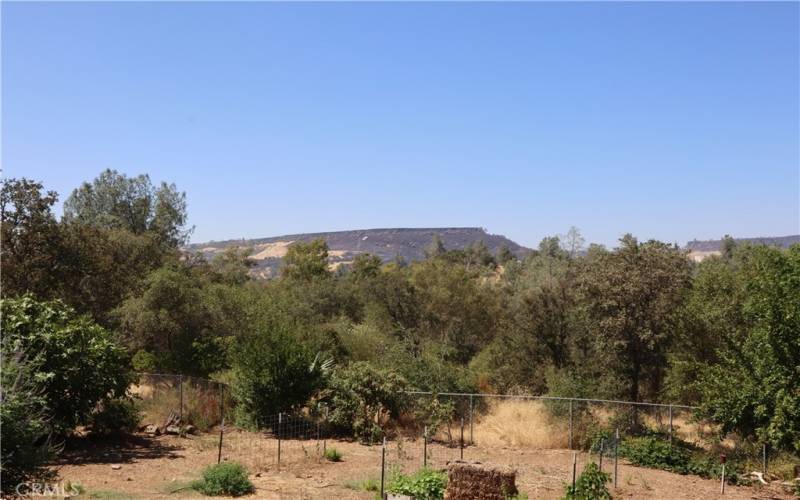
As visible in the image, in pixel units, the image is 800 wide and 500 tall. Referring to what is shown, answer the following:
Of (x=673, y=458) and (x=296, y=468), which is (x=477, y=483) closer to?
(x=296, y=468)

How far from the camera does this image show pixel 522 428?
2150cm

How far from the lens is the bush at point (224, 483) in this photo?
13312 millimetres

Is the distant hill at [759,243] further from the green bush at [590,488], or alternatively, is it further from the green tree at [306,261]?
the green tree at [306,261]

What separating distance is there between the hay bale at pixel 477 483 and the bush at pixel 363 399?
757 centimetres

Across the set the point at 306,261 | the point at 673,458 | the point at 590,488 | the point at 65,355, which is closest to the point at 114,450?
the point at 65,355

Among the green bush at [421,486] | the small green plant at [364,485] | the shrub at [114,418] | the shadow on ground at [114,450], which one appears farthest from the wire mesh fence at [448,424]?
the green bush at [421,486]

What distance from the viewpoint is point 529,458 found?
62.6 ft

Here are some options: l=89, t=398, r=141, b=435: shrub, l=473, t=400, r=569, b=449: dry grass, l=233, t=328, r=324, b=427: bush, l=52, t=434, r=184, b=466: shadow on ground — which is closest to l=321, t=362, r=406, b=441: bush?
l=233, t=328, r=324, b=427: bush

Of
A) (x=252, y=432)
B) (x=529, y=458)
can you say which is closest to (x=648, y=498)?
(x=529, y=458)

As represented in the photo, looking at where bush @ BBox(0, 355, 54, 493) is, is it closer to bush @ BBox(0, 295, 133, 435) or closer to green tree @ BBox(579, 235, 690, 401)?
bush @ BBox(0, 295, 133, 435)

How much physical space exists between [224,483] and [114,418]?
688cm

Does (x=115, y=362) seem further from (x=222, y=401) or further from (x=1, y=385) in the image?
(x=1, y=385)

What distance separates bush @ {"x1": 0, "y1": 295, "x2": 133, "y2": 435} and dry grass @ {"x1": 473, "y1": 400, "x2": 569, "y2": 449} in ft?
37.3

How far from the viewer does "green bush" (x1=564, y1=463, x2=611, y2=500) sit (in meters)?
13.1
